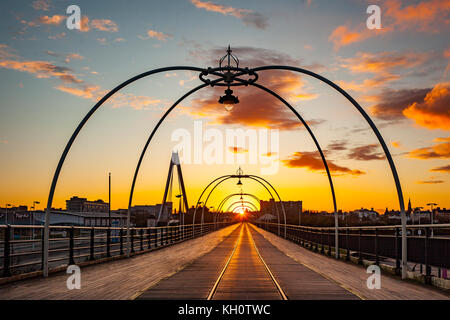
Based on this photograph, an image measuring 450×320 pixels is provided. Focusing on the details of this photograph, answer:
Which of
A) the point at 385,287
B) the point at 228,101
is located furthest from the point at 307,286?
the point at 228,101

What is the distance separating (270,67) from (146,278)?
26.0 ft

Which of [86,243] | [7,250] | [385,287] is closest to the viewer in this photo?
[7,250]

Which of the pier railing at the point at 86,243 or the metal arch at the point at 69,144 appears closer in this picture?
the pier railing at the point at 86,243

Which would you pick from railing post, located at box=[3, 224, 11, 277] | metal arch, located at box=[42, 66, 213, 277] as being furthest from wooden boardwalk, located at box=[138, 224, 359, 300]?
metal arch, located at box=[42, 66, 213, 277]

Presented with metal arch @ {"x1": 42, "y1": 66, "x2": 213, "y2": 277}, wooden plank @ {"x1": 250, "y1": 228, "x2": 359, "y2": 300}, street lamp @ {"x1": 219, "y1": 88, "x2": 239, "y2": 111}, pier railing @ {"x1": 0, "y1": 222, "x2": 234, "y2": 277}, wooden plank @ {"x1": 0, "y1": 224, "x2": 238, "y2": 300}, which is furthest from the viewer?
street lamp @ {"x1": 219, "y1": 88, "x2": 239, "y2": 111}

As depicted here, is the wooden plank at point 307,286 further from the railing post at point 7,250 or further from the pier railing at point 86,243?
the railing post at point 7,250

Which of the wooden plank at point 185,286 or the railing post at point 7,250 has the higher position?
the railing post at point 7,250

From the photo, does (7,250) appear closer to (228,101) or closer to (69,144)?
(69,144)

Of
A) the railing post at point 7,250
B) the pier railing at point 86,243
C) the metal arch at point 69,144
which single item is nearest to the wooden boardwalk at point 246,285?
the pier railing at point 86,243

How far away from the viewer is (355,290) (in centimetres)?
1098

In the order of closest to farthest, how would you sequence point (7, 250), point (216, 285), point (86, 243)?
point (7, 250)
point (216, 285)
point (86, 243)

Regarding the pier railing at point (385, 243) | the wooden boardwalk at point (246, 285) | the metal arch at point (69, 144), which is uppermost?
the metal arch at point (69, 144)

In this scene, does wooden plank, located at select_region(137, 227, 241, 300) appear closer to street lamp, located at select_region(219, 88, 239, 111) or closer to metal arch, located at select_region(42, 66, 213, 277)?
metal arch, located at select_region(42, 66, 213, 277)
